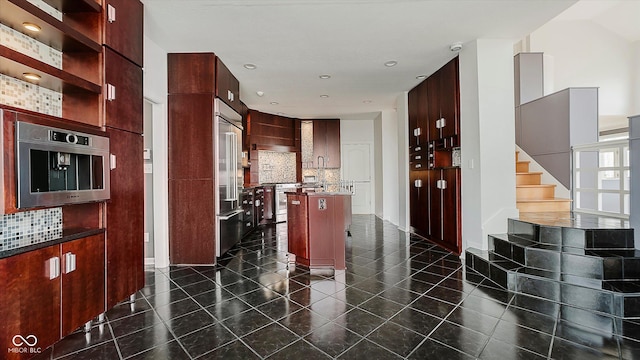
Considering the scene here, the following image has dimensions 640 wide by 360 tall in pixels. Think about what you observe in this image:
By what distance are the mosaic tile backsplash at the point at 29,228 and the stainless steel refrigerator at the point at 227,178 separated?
5.77ft

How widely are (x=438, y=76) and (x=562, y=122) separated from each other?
6.27 feet

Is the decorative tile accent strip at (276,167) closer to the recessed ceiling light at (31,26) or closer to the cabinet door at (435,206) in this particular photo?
the cabinet door at (435,206)

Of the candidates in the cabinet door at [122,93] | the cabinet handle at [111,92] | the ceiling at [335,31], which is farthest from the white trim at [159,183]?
the cabinet handle at [111,92]

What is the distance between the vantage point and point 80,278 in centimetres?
194

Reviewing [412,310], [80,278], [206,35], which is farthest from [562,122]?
[80,278]

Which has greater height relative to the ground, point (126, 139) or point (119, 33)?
point (119, 33)

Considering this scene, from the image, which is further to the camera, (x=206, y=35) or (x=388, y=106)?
(x=388, y=106)

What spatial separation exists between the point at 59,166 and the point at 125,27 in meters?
1.30

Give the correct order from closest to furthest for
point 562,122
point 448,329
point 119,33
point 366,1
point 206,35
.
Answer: point 448,329
point 119,33
point 366,1
point 206,35
point 562,122

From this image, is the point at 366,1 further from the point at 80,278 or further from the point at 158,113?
the point at 80,278

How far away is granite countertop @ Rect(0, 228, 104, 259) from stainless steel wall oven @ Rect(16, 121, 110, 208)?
0.23m

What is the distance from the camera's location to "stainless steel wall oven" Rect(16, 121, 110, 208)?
5.15 ft

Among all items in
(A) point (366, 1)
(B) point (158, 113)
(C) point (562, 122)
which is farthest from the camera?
(C) point (562, 122)

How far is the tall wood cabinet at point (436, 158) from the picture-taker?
13.2 feet
